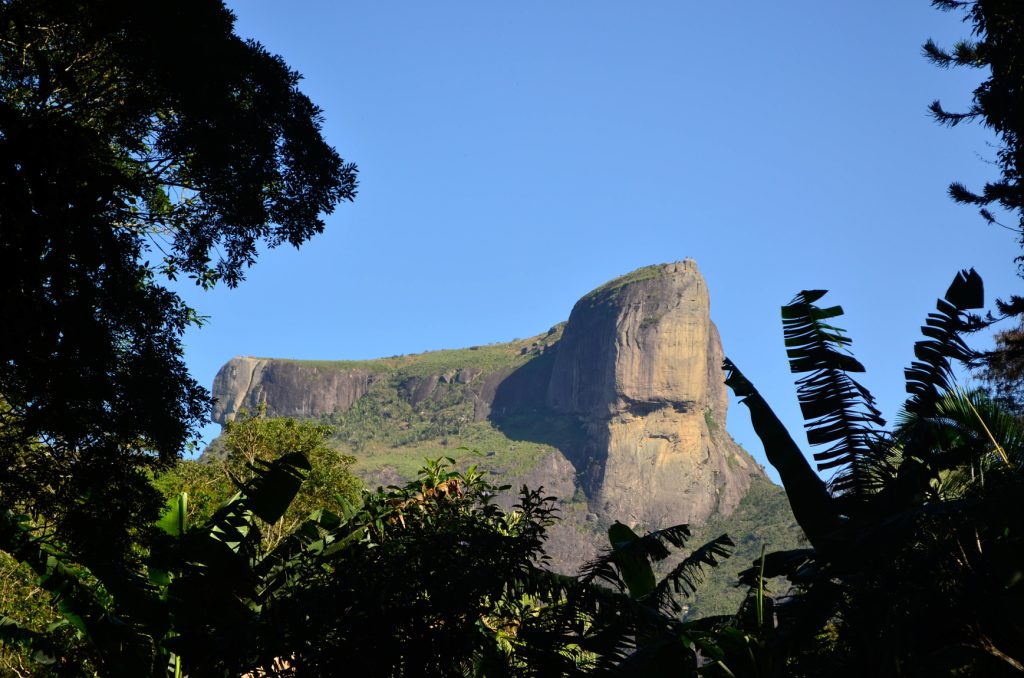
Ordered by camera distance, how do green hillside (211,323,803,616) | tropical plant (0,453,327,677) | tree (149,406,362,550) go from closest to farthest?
1. tropical plant (0,453,327,677)
2. tree (149,406,362,550)
3. green hillside (211,323,803,616)

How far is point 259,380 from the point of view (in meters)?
156

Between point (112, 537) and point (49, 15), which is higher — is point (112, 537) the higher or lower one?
the lower one

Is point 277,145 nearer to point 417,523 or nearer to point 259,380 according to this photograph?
point 417,523

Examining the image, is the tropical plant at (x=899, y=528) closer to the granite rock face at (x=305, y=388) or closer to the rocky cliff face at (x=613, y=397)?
the rocky cliff face at (x=613, y=397)

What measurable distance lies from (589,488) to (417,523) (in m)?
121

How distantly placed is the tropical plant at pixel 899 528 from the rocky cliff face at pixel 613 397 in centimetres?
11209

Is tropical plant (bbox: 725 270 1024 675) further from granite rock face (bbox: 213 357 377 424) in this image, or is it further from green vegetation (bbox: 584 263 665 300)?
granite rock face (bbox: 213 357 377 424)

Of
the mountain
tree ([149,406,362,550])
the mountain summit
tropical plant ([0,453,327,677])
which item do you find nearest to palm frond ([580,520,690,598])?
tropical plant ([0,453,327,677])

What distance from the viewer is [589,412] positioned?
5344 inches

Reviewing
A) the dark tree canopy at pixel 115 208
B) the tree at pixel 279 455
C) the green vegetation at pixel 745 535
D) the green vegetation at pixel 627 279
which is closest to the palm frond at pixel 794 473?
the dark tree canopy at pixel 115 208

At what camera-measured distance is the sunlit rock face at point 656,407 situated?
122812mm

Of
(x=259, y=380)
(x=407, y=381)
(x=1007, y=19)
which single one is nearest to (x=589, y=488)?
(x=407, y=381)

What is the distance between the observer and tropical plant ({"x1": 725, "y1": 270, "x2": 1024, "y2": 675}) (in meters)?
5.81

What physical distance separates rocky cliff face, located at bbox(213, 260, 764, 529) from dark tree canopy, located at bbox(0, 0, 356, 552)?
109 meters
